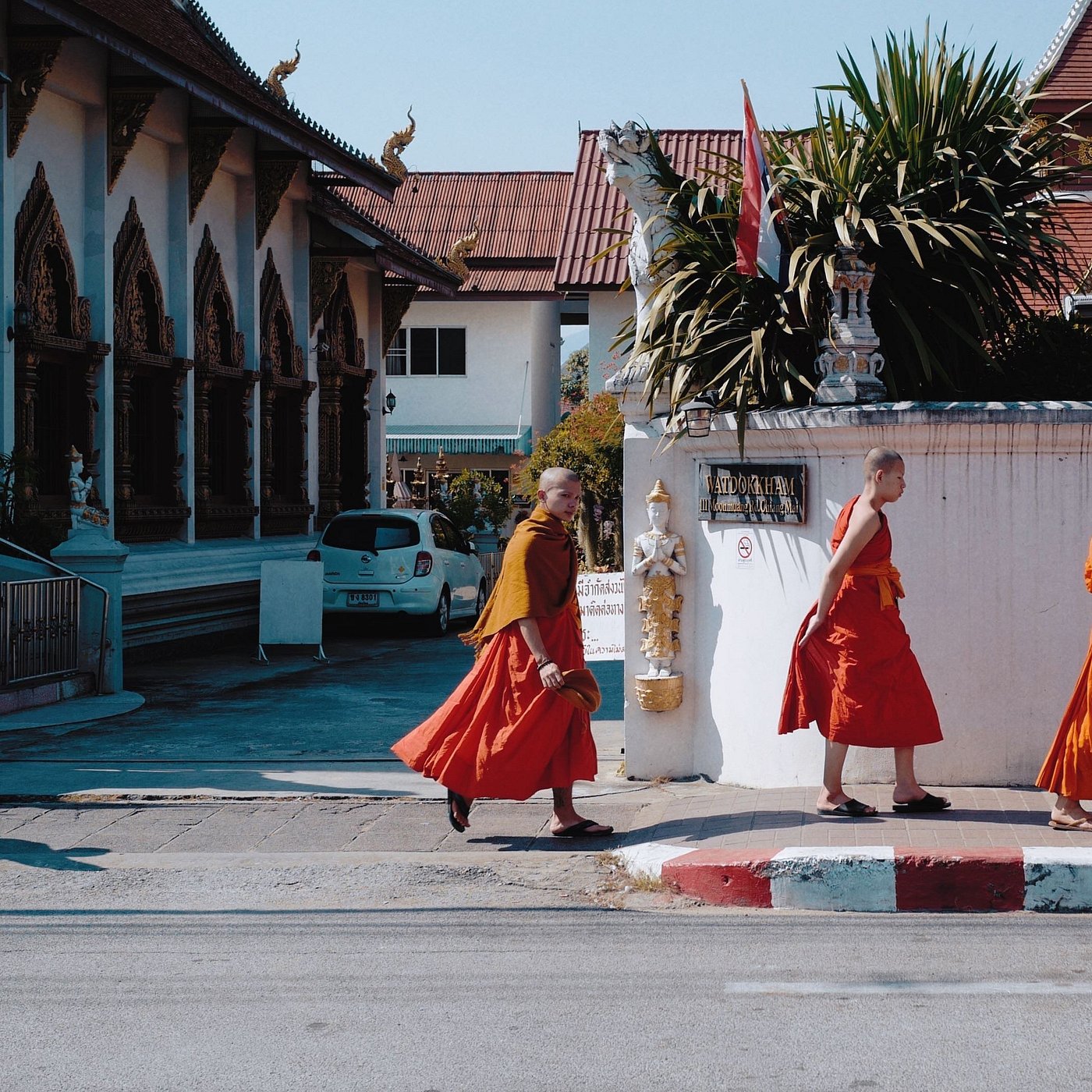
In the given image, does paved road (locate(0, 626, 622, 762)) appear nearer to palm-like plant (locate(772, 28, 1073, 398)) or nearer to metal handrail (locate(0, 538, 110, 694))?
metal handrail (locate(0, 538, 110, 694))

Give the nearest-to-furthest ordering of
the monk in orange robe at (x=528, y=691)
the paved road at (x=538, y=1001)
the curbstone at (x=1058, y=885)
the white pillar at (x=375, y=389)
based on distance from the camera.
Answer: the paved road at (x=538, y=1001) < the curbstone at (x=1058, y=885) < the monk in orange robe at (x=528, y=691) < the white pillar at (x=375, y=389)

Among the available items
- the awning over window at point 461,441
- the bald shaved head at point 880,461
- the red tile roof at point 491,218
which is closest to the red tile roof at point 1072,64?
the bald shaved head at point 880,461

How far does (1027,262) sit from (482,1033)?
5.95 meters

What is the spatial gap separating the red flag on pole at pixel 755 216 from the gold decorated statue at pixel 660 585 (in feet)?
4.14

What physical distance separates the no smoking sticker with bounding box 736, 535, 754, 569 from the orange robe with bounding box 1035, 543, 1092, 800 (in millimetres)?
1915

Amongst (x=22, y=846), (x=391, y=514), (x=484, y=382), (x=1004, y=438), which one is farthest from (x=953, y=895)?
(x=484, y=382)

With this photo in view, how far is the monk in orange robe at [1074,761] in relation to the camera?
6547 mm

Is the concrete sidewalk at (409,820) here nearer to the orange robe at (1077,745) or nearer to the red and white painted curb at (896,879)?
the red and white painted curb at (896,879)

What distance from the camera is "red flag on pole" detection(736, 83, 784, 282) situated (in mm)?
7866

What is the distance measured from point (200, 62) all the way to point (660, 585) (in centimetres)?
1304

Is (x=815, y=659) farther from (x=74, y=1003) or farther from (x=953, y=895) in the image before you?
(x=74, y=1003)

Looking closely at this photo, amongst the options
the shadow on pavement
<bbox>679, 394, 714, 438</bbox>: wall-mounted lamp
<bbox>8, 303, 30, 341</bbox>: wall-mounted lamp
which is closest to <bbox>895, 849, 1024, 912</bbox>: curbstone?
<bbox>679, 394, 714, 438</bbox>: wall-mounted lamp

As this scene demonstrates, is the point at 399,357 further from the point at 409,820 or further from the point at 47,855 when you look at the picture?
the point at 47,855

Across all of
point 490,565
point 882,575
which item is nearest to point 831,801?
point 882,575
